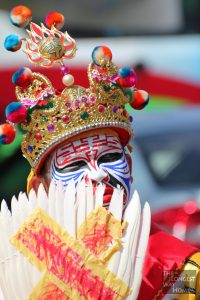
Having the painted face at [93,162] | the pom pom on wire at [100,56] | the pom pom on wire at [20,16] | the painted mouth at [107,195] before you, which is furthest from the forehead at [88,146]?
the pom pom on wire at [20,16]

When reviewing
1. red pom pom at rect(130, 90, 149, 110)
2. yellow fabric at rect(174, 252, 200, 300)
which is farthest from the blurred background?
yellow fabric at rect(174, 252, 200, 300)

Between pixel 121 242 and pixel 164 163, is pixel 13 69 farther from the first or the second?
pixel 121 242

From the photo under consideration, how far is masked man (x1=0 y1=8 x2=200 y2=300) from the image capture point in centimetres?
256

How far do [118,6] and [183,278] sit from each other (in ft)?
16.3

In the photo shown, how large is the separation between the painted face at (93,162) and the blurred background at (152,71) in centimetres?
331

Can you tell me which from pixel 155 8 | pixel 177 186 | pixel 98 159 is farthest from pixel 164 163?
pixel 98 159

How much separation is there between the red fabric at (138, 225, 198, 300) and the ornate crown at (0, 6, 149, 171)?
449 mm

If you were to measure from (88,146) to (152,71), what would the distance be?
4.50 m

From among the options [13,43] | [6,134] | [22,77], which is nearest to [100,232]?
[6,134]

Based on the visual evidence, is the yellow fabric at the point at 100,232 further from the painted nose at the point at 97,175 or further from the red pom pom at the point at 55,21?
the red pom pom at the point at 55,21

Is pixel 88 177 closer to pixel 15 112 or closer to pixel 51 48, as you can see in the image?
pixel 15 112

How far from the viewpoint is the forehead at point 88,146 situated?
9.41ft

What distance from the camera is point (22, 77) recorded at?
286 centimetres

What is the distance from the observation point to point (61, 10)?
7125 millimetres
